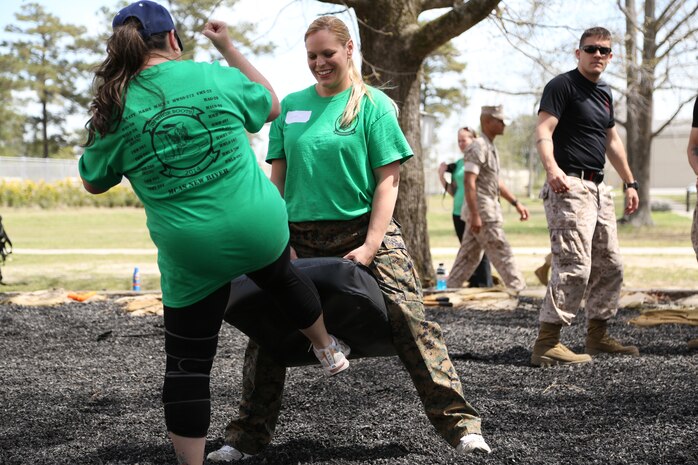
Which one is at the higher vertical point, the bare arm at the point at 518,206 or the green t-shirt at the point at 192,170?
the green t-shirt at the point at 192,170

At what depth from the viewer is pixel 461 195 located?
991 centimetres

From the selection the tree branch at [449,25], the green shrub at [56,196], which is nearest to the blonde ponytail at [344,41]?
the tree branch at [449,25]

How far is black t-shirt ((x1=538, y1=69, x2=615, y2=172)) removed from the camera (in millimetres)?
5430

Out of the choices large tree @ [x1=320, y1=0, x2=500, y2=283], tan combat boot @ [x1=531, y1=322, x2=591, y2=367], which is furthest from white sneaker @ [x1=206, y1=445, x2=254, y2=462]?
large tree @ [x1=320, y1=0, x2=500, y2=283]

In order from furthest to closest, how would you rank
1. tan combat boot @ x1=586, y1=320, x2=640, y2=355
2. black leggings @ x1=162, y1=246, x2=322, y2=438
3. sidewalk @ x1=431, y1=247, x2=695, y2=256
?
sidewalk @ x1=431, y1=247, x2=695, y2=256
tan combat boot @ x1=586, y1=320, x2=640, y2=355
black leggings @ x1=162, y1=246, x2=322, y2=438

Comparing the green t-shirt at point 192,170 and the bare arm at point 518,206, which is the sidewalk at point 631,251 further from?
the green t-shirt at point 192,170

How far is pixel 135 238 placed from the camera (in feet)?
66.7

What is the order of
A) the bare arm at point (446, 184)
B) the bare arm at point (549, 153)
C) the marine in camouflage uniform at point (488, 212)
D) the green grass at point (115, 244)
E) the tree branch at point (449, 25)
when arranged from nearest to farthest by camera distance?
1. the bare arm at point (549, 153)
2. the marine in camouflage uniform at point (488, 212)
3. the tree branch at point (449, 25)
4. the bare arm at point (446, 184)
5. the green grass at point (115, 244)

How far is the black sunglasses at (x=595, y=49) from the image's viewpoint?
5.37 metres

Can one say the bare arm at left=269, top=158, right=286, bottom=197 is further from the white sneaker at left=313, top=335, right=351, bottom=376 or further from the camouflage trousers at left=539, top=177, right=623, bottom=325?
the camouflage trousers at left=539, top=177, right=623, bottom=325

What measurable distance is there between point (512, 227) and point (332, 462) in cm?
1937

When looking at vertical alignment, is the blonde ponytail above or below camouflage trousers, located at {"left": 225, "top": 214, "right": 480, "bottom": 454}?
above

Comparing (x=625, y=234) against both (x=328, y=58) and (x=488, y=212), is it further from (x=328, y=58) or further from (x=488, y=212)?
(x=328, y=58)

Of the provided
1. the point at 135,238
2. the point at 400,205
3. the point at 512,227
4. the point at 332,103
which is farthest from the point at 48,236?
the point at 332,103
